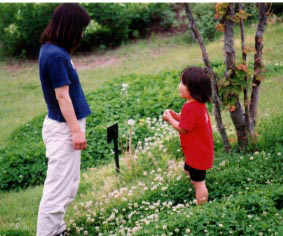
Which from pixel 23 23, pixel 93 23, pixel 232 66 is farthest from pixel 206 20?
pixel 232 66

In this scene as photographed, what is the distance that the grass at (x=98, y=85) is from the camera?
217 inches

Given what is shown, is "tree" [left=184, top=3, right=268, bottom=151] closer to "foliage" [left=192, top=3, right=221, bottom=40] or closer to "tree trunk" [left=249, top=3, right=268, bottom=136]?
"tree trunk" [left=249, top=3, right=268, bottom=136]

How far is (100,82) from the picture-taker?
35.2ft

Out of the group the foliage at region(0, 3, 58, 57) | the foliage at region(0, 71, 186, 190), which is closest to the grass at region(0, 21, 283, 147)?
the foliage at region(0, 3, 58, 57)

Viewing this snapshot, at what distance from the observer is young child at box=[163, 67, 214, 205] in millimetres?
4352

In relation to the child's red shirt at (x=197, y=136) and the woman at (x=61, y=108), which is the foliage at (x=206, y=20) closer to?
the child's red shirt at (x=197, y=136)

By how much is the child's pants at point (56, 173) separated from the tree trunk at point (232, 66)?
1.80 m

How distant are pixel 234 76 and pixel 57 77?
2.04 metres

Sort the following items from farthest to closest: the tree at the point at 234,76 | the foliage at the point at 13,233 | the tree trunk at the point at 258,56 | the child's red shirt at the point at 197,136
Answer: the tree trunk at the point at 258,56
the tree at the point at 234,76
the foliage at the point at 13,233
the child's red shirt at the point at 197,136

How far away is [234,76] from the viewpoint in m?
5.10

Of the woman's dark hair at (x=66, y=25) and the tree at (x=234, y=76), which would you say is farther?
the tree at (x=234, y=76)

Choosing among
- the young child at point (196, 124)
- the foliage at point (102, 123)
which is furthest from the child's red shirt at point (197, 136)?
the foliage at point (102, 123)

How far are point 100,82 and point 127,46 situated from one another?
283cm

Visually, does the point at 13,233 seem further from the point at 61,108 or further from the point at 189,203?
the point at 189,203
